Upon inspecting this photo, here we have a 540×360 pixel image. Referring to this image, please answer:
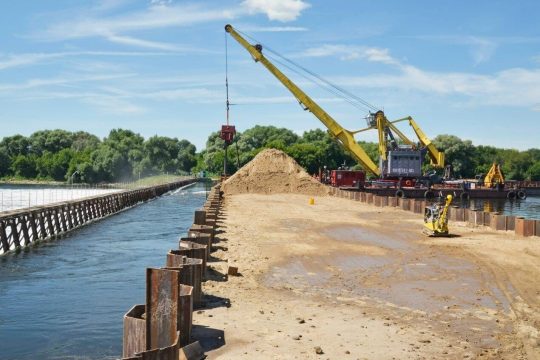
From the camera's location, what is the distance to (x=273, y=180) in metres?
77.8

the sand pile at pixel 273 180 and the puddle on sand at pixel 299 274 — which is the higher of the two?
the sand pile at pixel 273 180

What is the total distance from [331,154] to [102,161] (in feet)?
218

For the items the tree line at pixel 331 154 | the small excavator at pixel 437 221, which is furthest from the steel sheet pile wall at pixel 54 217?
the tree line at pixel 331 154

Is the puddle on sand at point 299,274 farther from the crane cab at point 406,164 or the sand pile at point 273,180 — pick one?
the crane cab at point 406,164

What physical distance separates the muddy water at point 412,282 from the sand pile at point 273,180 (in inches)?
1966

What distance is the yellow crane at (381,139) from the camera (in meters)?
81.1

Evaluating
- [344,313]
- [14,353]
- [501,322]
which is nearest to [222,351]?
[344,313]

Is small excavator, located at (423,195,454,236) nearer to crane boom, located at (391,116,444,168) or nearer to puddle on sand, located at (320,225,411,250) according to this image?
puddle on sand, located at (320,225,411,250)

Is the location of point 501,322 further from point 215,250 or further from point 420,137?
point 420,137

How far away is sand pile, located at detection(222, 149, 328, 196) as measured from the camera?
7512 cm

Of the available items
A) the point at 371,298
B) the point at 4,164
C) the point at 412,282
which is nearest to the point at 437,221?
the point at 412,282

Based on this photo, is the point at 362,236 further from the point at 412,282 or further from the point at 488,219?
the point at 412,282

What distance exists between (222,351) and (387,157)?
78666mm

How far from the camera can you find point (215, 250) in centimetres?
2311
